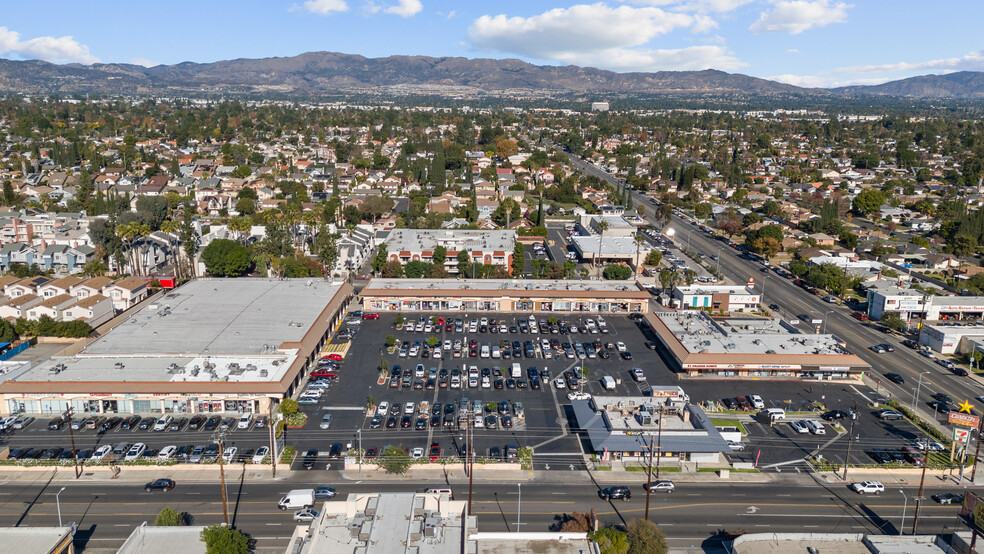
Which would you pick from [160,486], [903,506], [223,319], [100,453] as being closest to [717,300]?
[903,506]

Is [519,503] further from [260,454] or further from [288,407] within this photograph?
[288,407]

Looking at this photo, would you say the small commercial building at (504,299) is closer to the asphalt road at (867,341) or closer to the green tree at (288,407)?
the asphalt road at (867,341)

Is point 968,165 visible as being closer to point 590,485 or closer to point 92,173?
point 590,485

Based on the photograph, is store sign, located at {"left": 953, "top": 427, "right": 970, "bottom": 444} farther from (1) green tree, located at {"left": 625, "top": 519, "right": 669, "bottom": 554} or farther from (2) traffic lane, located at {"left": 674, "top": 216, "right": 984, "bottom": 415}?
(1) green tree, located at {"left": 625, "top": 519, "right": 669, "bottom": 554}

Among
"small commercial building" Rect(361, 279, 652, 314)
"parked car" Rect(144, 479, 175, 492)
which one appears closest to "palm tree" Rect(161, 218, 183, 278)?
"small commercial building" Rect(361, 279, 652, 314)

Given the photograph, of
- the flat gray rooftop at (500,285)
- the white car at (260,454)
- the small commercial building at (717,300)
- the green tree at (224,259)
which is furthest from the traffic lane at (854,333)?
the green tree at (224,259)
